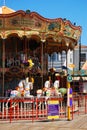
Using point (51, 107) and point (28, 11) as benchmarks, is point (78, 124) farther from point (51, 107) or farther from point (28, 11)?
point (28, 11)

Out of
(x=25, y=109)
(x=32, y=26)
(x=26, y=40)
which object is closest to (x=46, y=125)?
(x=25, y=109)

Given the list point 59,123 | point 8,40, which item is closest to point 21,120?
point 59,123

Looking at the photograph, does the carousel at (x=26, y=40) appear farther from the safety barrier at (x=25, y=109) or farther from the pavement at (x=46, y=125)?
the pavement at (x=46, y=125)

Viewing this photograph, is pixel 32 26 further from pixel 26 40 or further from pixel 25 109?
pixel 25 109

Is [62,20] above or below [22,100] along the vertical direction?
above

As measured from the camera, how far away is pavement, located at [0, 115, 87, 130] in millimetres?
14719

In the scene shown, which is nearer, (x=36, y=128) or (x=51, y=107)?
(x=36, y=128)

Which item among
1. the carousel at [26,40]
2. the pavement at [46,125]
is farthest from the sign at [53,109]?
the carousel at [26,40]

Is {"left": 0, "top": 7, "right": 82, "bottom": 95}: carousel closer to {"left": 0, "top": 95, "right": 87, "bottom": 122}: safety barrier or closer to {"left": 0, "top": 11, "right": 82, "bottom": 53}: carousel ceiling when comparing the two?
{"left": 0, "top": 11, "right": 82, "bottom": 53}: carousel ceiling

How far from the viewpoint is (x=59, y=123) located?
52.5ft

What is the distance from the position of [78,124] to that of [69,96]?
5.66ft

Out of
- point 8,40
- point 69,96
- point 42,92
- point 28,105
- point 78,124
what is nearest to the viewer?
point 78,124

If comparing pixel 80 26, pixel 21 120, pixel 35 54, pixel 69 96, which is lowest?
pixel 21 120

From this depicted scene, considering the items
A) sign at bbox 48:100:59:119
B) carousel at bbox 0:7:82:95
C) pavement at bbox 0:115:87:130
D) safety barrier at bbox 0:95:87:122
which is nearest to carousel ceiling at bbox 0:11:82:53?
carousel at bbox 0:7:82:95
